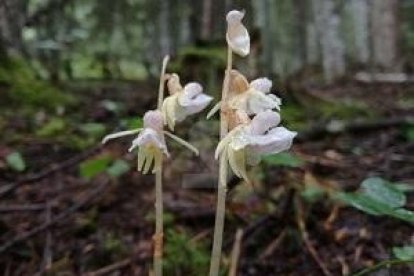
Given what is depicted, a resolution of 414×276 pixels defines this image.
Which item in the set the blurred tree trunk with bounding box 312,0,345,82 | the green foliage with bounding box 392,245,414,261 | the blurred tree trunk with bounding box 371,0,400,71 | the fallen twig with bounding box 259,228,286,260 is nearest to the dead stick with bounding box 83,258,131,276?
the fallen twig with bounding box 259,228,286,260

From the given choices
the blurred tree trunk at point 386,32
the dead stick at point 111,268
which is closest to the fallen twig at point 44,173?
the dead stick at point 111,268

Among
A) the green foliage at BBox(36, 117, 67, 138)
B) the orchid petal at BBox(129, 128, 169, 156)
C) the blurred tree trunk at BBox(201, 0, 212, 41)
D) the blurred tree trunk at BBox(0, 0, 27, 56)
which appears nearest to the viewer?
the orchid petal at BBox(129, 128, 169, 156)

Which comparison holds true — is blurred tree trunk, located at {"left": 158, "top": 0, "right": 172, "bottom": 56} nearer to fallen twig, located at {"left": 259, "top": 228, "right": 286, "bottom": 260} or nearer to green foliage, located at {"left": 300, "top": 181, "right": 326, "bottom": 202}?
green foliage, located at {"left": 300, "top": 181, "right": 326, "bottom": 202}

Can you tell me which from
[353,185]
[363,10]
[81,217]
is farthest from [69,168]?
[363,10]

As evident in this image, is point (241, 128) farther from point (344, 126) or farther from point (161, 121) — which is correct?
point (344, 126)

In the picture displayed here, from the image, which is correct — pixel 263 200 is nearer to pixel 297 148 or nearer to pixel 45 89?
pixel 297 148
